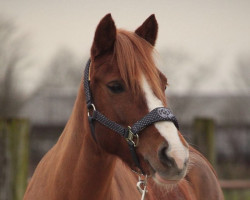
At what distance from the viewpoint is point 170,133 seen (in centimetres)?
263

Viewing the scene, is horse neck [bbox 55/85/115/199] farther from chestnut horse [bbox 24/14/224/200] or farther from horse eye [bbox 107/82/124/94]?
horse eye [bbox 107/82/124/94]

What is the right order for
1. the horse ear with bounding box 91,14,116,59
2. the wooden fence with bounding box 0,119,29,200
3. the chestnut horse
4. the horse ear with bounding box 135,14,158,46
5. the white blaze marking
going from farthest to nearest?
the wooden fence with bounding box 0,119,29,200 < the horse ear with bounding box 135,14,158,46 < the horse ear with bounding box 91,14,116,59 < the chestnut horse < the white blaze marking

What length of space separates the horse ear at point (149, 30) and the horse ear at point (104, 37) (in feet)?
1.03

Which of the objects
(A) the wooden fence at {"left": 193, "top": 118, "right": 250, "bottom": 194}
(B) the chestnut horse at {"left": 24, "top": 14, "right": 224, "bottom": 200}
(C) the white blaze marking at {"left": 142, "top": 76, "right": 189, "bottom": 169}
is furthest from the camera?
(A) the wooden fence at {"left": 193, "top": 118, "right": 250, "bottom": 194}

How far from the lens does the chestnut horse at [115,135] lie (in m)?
2.67

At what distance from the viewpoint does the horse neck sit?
3023mm

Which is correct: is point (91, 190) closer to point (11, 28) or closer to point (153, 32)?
point (153, 32)

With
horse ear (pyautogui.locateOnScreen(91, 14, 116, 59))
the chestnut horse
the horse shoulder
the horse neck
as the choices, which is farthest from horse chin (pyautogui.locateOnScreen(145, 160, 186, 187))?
horse ear (pyautogui.locateOnScreen(91, 14, 116, 59))

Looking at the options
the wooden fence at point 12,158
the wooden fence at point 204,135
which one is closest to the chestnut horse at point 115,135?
the wooden fence at point 12,158

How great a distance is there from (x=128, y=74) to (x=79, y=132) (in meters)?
0.56

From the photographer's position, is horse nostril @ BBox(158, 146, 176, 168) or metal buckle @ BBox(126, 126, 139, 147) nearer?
horse nostril @ BBox(158, 146, 176, 168)

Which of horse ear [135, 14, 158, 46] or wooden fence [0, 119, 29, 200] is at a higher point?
horse ear [135, 14, 158, 46]

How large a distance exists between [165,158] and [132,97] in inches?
16.7

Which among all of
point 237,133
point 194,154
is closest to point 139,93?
point 194,154
